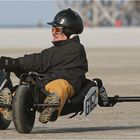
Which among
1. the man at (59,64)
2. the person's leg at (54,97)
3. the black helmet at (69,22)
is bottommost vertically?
the person's leg at (54,97)

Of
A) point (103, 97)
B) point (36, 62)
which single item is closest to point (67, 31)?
point (36, 62)

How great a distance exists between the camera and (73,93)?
38.6 feet

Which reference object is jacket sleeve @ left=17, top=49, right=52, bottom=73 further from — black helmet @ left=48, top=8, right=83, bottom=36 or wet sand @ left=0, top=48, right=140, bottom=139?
wet sand @ left=0, top=48, right=140, bottom=139

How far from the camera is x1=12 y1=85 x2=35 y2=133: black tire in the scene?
37.1ft

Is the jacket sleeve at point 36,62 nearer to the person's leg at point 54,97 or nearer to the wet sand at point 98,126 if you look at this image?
the person's leg at point 54,97

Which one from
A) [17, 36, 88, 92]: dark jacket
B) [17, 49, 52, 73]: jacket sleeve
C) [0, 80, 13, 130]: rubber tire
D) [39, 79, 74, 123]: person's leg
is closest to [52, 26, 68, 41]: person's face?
[17, 36, 88, 92]: dark jacket

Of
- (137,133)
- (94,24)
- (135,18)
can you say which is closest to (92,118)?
(137,133)

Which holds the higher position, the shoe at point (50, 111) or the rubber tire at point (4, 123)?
the shoe at point (50, 111)

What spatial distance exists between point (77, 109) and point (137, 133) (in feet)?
2.72

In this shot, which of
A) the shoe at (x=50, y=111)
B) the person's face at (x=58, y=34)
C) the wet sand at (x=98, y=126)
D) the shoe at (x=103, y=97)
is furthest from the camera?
the shoe at (x=103, y=97)

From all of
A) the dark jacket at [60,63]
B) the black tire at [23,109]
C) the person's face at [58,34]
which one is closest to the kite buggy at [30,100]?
the black tire at [23,109]

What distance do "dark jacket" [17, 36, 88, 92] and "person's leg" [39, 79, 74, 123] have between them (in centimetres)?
15

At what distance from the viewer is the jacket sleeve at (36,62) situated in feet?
38.2

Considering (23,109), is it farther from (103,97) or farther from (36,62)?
(103,97)
